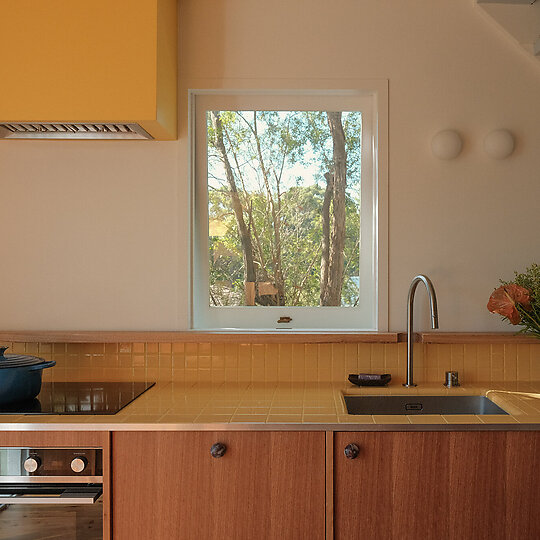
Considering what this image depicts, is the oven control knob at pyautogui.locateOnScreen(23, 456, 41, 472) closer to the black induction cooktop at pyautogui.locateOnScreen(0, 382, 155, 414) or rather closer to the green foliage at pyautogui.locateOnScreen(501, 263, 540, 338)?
the black induction cooktop at pyautogui.locateOnScreen(0, 382, 155, 414)

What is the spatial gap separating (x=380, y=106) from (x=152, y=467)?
1623 mm

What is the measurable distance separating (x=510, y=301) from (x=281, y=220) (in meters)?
0.97

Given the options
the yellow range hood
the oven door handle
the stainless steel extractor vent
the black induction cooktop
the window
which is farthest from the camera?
the window

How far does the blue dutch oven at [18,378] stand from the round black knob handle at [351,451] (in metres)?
1.07

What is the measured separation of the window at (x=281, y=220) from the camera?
2.60 metres

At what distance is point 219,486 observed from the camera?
6.18ft

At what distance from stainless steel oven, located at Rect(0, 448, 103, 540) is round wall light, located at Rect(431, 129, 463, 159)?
5.52ft

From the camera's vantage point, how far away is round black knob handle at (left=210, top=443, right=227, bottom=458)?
72.9 inches

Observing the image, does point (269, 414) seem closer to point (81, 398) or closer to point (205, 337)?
point (205, 337)

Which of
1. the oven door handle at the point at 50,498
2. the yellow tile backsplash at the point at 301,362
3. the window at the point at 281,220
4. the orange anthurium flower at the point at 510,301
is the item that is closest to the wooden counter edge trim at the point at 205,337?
the yellow tile backsplash at the point at 301,362

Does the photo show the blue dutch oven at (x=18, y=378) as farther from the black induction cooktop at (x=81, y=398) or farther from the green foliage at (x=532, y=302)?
the green foliage at (x=532, y=302)

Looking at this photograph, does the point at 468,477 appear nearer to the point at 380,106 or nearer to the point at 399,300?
the point at 399,300

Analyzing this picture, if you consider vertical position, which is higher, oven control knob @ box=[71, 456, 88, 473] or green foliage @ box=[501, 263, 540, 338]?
green foliage @ box=[501, 263, 540, 338]

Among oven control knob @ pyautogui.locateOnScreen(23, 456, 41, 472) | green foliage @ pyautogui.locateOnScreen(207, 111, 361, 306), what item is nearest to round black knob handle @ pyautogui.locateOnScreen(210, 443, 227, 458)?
oven control knob @ pyautogui.locateOnScreen(23, 456, 41, 472)
